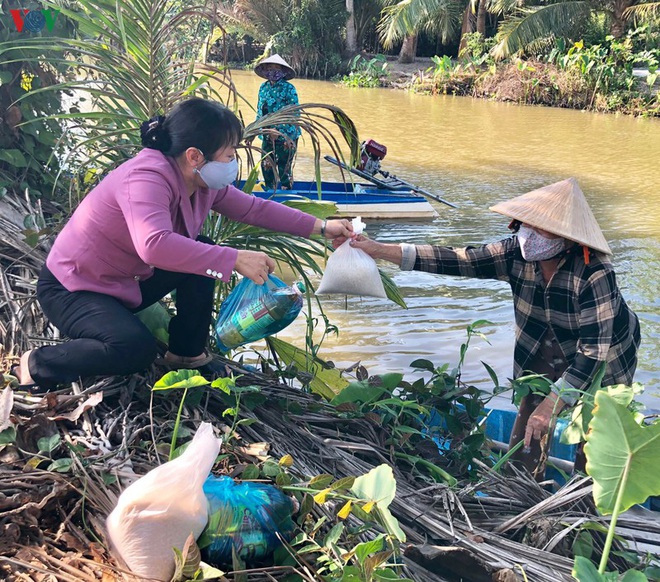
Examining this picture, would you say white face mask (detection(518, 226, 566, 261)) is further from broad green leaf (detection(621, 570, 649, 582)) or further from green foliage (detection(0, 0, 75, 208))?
green foliage (detection(0, 0, 75, 208))

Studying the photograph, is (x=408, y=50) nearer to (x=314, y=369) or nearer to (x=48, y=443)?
(x=314, y=369)

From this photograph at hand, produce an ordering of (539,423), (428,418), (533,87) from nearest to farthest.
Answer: (539,423) → (428,418) → (533,87)

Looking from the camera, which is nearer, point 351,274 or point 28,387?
point 28,387

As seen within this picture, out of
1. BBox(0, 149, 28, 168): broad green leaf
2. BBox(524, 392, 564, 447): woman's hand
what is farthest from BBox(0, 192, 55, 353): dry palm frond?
BBox(524, 392, 564, 447): woman's hand

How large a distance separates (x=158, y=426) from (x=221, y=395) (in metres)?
0.25

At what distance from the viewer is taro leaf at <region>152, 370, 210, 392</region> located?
1667 millimetres

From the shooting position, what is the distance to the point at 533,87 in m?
17.8

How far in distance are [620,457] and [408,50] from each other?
80.3 feet

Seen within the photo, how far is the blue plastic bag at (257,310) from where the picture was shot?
225cm

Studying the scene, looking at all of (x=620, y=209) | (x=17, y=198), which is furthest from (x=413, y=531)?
(x=620, y=209)

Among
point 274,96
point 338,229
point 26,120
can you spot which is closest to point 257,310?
point 338,229

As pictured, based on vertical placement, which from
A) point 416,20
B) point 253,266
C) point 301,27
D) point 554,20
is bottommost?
point 253,266
